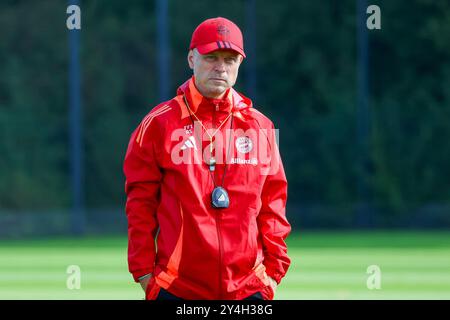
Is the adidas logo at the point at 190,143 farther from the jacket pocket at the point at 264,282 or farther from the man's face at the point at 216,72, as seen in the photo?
the jacket pocket at the point at 264,282

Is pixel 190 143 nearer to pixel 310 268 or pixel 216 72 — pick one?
pixel 216 72

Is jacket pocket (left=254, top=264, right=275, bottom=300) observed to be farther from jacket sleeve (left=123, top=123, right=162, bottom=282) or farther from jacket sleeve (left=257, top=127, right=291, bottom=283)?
jacket sleeve (left=123, top=123, right=162, bottom=282)

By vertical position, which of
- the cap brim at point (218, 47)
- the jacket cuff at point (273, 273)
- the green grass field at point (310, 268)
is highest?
the cap brim at point (218, 47)

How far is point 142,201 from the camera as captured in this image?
509 cm

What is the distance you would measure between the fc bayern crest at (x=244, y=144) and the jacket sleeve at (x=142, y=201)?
14.2 inches

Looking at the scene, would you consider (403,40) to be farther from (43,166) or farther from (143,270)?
(143,270)

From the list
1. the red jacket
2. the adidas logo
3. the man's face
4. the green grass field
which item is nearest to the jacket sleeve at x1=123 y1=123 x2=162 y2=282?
the red jacket

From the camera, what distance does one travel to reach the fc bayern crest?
5.07 m

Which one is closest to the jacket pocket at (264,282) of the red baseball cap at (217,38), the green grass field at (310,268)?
the red baseball cap at (217,38)

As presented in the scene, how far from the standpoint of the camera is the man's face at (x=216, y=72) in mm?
5027

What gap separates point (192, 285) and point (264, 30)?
91.7 feet

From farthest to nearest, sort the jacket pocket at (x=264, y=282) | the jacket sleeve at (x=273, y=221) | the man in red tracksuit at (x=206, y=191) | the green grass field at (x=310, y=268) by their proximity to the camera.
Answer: the green grass field at (x=310, y=268) → the jacket sleeve at (x=273, y=221) → the jacket pocket at (x=264, y=282) → the man in red tracksuit at (x=206, y=191)

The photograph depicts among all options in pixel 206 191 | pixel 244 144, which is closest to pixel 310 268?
pixel 244 144

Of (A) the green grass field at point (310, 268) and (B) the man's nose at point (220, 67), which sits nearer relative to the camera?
(B) the man's nose at point (220, 67)
